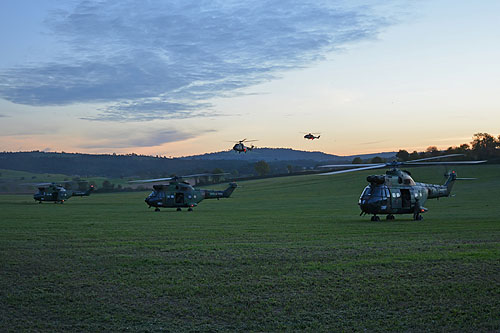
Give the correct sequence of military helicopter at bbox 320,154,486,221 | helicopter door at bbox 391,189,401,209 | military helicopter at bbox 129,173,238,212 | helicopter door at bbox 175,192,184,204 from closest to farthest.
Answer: military helicopter at bbox 320,154,486,221 < helicopter door at bbox 391,189,401,209 < military helicopter at bbox 129,173,238,212 < helicopter door at bbox 175,192,184,204

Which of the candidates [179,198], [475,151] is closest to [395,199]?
[179,198]

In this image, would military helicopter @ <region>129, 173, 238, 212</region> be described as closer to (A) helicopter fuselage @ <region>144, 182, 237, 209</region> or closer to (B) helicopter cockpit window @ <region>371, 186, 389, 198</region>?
(A) helicopter fuselage @ <region>144, 182, 237, 209</region>

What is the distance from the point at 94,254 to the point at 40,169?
160242 millimetres

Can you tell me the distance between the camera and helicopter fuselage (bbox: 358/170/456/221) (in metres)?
26.6

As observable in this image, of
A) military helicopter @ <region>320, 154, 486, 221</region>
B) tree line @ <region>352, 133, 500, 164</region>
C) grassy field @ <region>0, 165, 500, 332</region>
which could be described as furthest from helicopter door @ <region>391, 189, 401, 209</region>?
tree line @ <region>352, 133, 500, 164</region>

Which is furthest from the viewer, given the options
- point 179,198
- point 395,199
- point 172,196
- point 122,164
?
point 122,164

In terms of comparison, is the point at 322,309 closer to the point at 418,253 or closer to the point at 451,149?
the point at 418,253

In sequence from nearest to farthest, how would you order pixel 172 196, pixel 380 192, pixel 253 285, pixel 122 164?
pixel 253 285, pixel 380 192, pixel 172 196, pixel 122 164

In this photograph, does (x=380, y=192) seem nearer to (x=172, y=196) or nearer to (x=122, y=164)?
(x=172, y=196)

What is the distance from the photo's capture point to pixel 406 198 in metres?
27.4

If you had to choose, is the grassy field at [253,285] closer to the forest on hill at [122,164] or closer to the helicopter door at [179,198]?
the helicopter door at [179,198]

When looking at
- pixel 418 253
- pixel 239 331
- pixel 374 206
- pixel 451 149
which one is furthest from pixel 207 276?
pixel 451 149

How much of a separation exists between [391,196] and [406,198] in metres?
1.21

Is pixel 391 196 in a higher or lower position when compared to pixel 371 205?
higher
